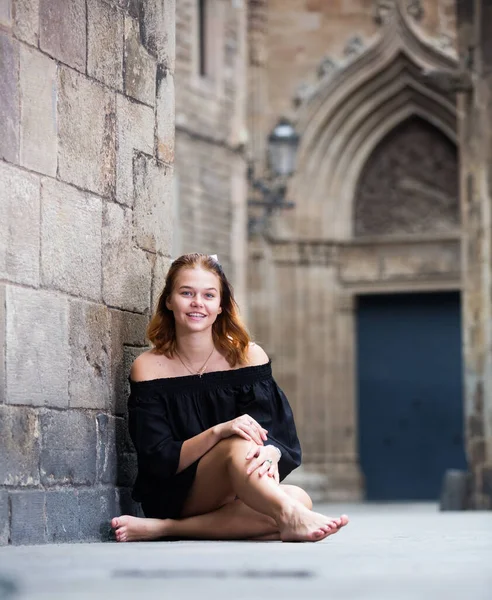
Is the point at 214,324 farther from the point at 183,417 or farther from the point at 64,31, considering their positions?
the point at 64,31

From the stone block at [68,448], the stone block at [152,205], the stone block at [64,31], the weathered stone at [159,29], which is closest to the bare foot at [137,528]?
the stone block at [68,448]

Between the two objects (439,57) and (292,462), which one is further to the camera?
(439,57)

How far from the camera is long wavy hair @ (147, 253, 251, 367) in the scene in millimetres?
5461

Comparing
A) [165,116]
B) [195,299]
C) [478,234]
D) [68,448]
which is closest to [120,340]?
[195,299]

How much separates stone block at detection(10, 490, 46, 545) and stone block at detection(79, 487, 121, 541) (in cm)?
31

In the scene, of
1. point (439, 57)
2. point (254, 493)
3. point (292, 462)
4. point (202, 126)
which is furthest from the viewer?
point (439, 57)

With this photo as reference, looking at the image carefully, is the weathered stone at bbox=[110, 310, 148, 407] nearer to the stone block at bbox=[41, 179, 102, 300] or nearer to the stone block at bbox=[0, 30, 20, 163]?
the stone block at bbox=[41, 179, 102, 300]

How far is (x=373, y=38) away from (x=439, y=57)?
1107 mm

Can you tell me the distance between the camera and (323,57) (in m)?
21.8

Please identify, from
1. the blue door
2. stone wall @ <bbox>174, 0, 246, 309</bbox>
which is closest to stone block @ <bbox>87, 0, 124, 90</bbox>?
stone wall @ <bbox>174, 0, 246, 309</bbox>

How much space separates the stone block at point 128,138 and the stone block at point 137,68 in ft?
0.16

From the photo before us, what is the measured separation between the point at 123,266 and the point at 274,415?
0.86 metres

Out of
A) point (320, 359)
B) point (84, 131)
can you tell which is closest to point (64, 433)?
point (84, 131)

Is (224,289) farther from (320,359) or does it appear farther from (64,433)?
(320,359)
